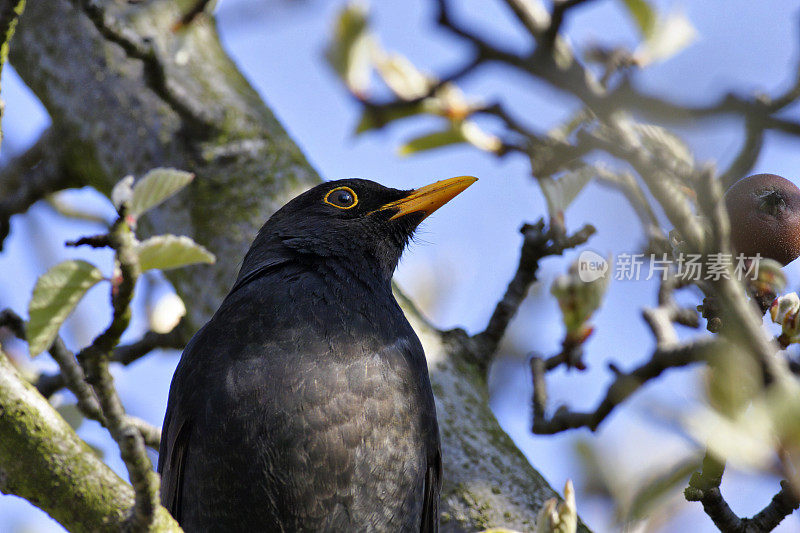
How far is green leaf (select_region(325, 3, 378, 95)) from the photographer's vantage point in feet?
12.6

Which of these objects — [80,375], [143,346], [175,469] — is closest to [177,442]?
[175,469]

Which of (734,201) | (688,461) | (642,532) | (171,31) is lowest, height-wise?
(642,532)

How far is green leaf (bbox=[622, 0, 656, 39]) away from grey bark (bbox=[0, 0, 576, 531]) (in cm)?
153

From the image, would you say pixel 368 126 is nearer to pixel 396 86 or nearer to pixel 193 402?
pixel 396 86

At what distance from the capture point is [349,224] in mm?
3850

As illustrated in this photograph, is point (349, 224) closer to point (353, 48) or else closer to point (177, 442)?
point (353, 48)

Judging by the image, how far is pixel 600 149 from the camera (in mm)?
1711

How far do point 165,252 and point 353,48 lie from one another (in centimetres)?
180

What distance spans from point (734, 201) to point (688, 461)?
73cm

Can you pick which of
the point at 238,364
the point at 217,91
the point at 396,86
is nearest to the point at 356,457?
the point at 238,364

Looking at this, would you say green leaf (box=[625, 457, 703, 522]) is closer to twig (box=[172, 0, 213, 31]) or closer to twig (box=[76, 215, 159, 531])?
twig (box=[76, 215, 159, 531])

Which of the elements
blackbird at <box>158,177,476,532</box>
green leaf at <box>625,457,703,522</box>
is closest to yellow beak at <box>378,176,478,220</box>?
blackbird at <box>158,177,476,532</box>

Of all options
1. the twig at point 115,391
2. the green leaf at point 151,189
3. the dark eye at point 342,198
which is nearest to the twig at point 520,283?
the dark eye at point 342,198

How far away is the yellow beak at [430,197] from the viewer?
3.83 meters
